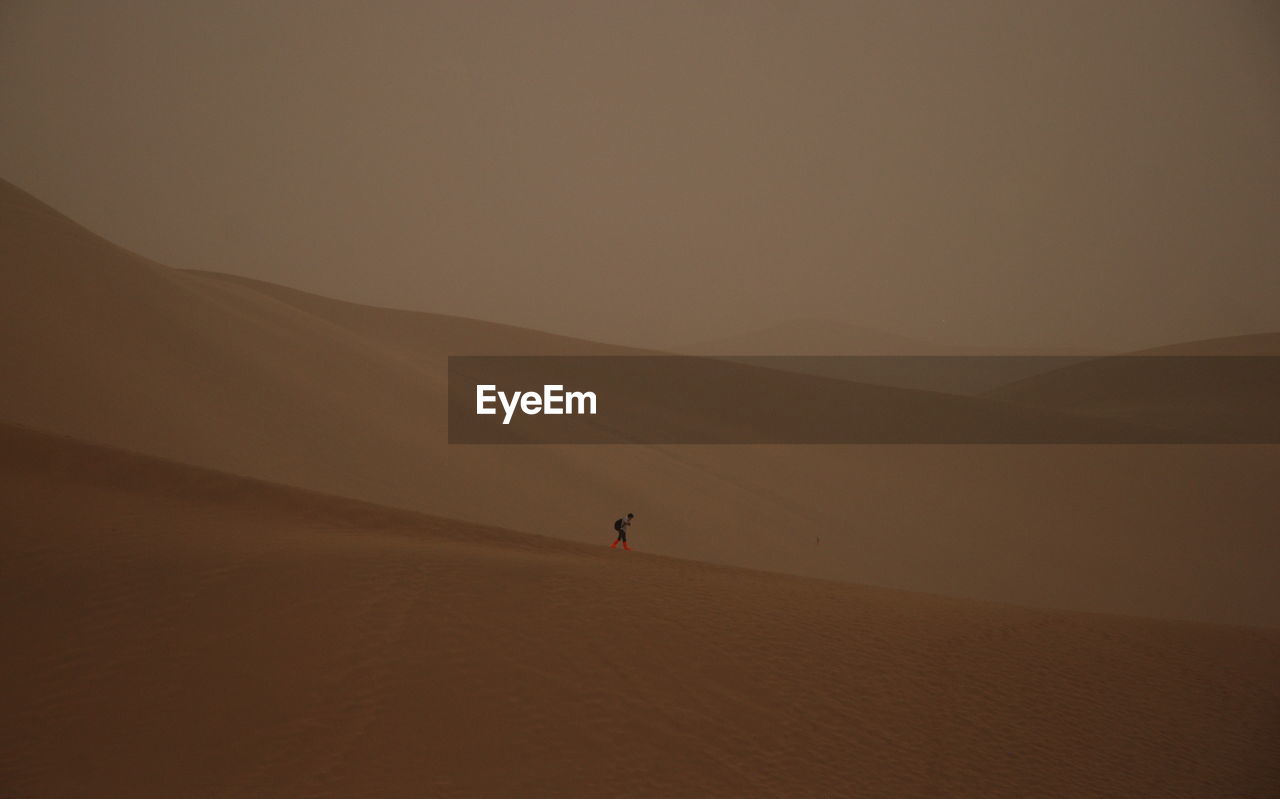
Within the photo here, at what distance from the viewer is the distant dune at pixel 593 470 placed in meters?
19.6

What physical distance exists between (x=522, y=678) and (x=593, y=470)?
61.3 ft

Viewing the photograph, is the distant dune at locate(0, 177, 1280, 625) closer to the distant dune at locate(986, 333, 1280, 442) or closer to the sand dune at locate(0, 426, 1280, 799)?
the sand dune at locate(0, 426, 1280, 799)

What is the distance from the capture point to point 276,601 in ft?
27.5

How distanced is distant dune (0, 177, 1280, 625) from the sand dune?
29.4 ft

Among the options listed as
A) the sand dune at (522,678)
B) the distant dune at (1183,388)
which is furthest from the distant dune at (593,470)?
the distant dune at (1183,388)

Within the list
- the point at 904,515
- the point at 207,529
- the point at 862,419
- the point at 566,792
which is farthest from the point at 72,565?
the point at 862,419

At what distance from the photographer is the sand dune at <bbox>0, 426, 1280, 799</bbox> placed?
21.5ft

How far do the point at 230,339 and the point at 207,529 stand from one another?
17.2 metres

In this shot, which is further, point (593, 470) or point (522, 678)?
point (593, 470)

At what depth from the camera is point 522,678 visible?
7.69 m

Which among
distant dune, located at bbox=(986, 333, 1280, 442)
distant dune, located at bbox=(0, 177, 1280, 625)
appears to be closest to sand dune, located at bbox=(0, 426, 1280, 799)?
distant dune, located at bbox=(0, 177, 1280, 625)

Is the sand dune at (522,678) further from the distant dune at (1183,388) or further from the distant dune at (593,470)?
the distant dune at (1183,388)

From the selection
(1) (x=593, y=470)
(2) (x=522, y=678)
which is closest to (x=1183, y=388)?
(1) (x=593, y=470)

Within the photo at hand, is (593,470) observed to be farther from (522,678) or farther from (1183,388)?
(1183,388)
